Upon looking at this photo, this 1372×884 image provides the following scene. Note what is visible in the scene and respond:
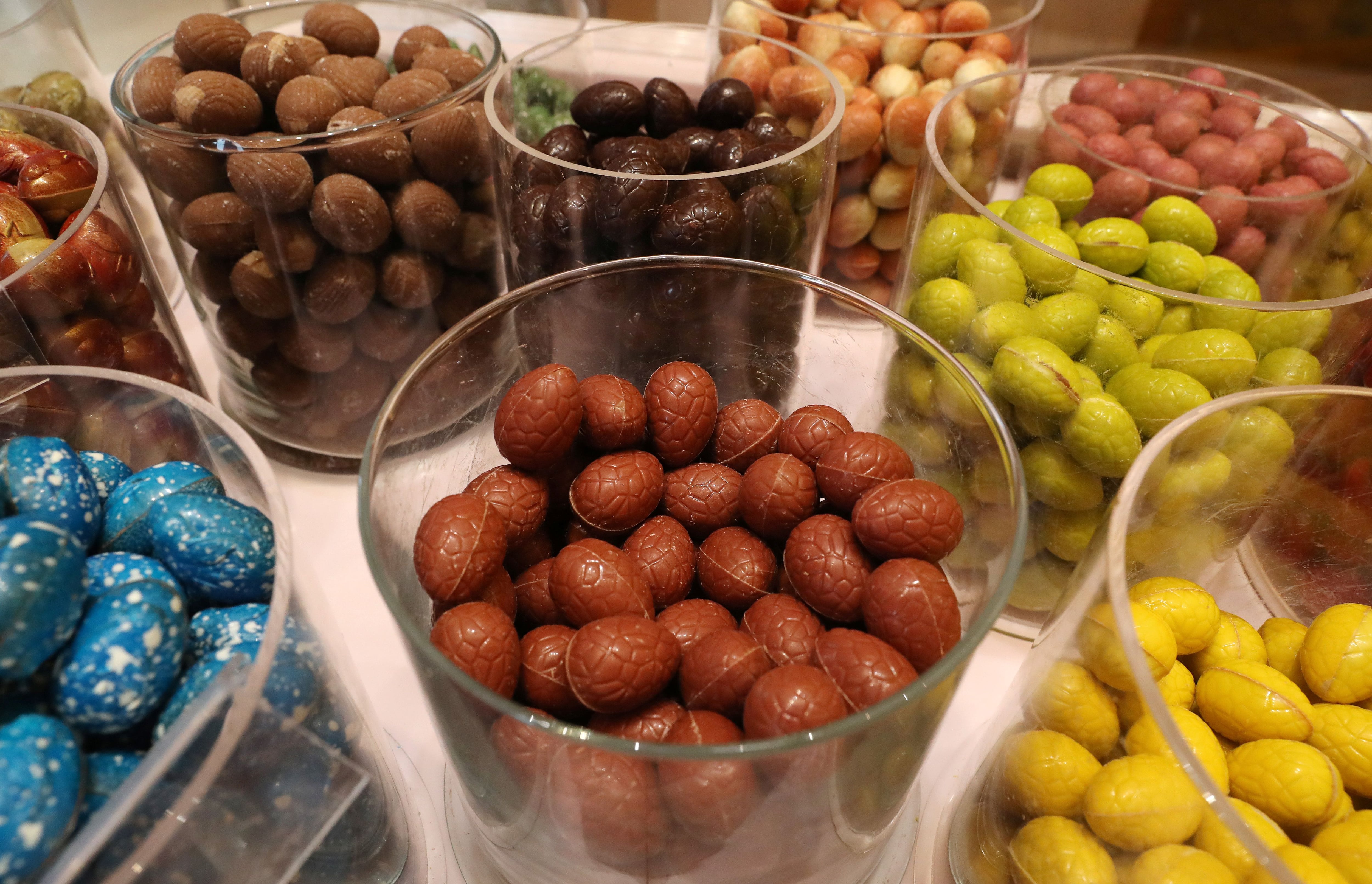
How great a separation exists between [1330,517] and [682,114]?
0.72 m

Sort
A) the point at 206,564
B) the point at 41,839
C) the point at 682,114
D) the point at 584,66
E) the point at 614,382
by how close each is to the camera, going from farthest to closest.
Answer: the point at 584,66
the point at 682,114
the point at 614,382
the point at 206,564
the point at 41,839

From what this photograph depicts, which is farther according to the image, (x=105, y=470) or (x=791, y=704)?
(x=105, y=470)

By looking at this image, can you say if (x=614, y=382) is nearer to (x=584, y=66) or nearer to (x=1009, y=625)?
(x=1009, y=625)

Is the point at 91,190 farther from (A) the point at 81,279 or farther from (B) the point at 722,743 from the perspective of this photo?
(B) the point at 722,743

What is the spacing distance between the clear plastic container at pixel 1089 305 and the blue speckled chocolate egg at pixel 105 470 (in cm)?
60

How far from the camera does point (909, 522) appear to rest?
1.99 feet

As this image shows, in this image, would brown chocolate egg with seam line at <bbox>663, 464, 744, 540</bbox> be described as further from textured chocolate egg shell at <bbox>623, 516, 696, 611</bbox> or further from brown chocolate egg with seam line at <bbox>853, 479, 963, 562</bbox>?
brown chocolate egg with seam line at <bbox>853, 479, 963, 562</bbox>

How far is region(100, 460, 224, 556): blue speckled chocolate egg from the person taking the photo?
0.60m

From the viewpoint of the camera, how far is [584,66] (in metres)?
1.11

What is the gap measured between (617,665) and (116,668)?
27 centimetres

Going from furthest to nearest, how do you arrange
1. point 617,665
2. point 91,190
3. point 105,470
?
point 91,190, point 105,470, point 617,665

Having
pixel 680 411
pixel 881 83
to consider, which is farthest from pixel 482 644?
pixel 881 83

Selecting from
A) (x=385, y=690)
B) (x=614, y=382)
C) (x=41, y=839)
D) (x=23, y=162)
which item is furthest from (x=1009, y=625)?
(x=23, y=162)

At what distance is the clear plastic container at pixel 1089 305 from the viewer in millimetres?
728
